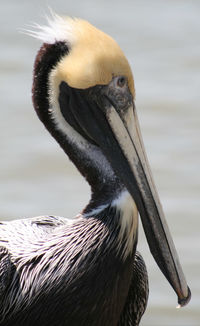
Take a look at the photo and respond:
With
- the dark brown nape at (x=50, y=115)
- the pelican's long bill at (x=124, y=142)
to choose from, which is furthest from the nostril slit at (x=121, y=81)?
the dark brown nape at (x=50, y=115)

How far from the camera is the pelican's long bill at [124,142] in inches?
190

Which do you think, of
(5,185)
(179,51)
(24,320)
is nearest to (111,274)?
(24,320)

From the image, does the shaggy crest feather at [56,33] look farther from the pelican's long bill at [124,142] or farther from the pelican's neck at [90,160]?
the pelican's long bill at [124,142]

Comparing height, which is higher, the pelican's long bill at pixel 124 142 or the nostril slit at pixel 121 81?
the nostril slit at pixel 121 81

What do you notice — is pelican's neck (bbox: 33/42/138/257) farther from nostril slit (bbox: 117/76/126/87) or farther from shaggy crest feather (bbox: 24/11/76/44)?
nostril slit (bbox: 117/76/126/87)

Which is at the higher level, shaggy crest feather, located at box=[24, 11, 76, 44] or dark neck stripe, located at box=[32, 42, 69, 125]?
shaggy crest feather, located at box=[24, 11, 76, 44]

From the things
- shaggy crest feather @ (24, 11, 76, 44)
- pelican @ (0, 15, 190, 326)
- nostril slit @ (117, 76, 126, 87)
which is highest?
shaggy crest feather @ (24, 11, 76, 44)

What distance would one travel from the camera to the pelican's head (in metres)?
4.77

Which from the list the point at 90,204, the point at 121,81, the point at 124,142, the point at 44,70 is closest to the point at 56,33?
the point at 44,70

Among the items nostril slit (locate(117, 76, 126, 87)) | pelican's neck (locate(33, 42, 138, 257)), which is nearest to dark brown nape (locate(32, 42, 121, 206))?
pelican's neck (locate(33, 42, 138, 257))

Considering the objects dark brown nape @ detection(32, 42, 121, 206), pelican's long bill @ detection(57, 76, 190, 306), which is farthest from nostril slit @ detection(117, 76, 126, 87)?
dark brown nape @ detection(32, 42, 121, 206)

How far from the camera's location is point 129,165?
4820 mm

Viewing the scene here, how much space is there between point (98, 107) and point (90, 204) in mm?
448

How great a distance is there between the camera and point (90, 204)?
4957 mm
